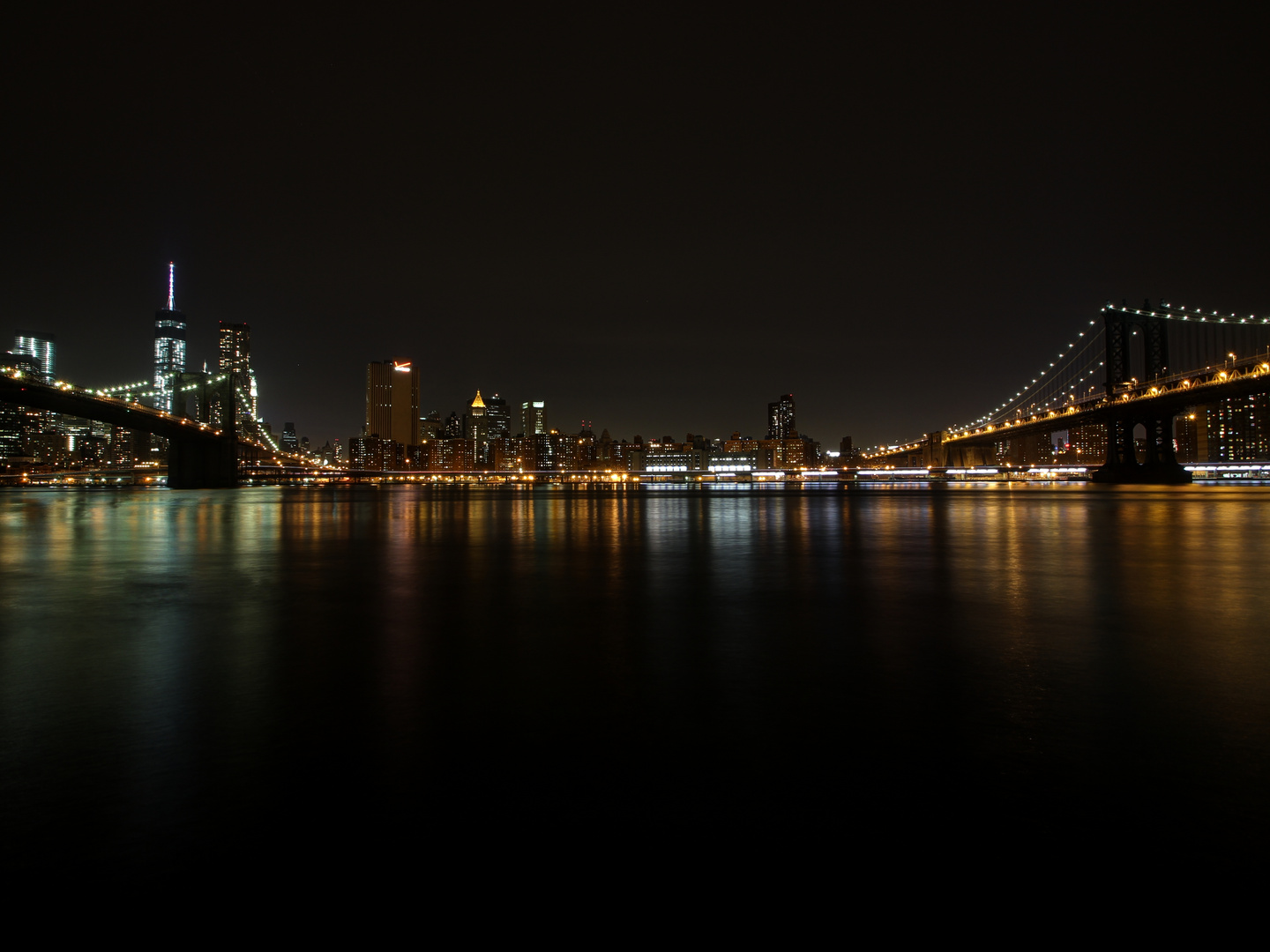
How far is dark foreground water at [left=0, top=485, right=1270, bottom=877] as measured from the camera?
130 inches

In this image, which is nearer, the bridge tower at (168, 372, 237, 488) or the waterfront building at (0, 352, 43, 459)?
the bridge tower at (168, 372, 237, 488)

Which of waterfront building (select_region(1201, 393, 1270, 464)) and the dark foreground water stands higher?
waterfront building (select_region(1201, 393, 1270, 464))

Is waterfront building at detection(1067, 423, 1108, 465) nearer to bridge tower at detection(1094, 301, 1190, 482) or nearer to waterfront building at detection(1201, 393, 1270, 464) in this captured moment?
waterfront building at detection(1201, 393, 1270, 464)

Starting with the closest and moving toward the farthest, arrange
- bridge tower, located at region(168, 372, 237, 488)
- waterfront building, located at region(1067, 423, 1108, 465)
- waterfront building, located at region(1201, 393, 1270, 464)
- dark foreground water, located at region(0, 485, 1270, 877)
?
dark foreground water, located at region(0, 485, 1270, 877), bridge tower, located at region(168, 372, 237, 488), waterfront building, located at region(1201, 393, 1270, 464), waterfront building, located at region(1067, 423, 1108, 465)

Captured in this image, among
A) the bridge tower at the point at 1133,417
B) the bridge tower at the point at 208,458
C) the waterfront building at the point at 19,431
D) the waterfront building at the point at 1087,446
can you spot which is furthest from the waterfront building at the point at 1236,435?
the waterfront building at the point at 19,431

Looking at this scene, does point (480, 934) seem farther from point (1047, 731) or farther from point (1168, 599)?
point (1168, 599)

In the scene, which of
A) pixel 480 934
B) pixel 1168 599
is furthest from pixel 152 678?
pixel 1168 599

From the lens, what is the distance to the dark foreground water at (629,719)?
3.31m

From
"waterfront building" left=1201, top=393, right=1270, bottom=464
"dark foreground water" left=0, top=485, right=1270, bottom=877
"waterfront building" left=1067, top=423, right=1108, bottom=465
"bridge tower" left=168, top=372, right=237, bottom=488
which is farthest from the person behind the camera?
"waterfront building" left=1067, top=423, right=1108, bottom=465

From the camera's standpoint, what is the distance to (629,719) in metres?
4.87

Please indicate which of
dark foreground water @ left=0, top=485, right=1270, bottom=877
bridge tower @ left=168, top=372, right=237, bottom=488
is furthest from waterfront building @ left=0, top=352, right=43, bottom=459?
dark foreground water @ left=0, top=485, right=1270, bottom=877

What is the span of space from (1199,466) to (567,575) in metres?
116

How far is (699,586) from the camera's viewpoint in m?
11.2

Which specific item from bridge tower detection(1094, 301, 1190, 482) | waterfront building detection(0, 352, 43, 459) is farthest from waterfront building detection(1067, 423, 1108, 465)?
waterfront building detection(0, 352, 43, 459)
